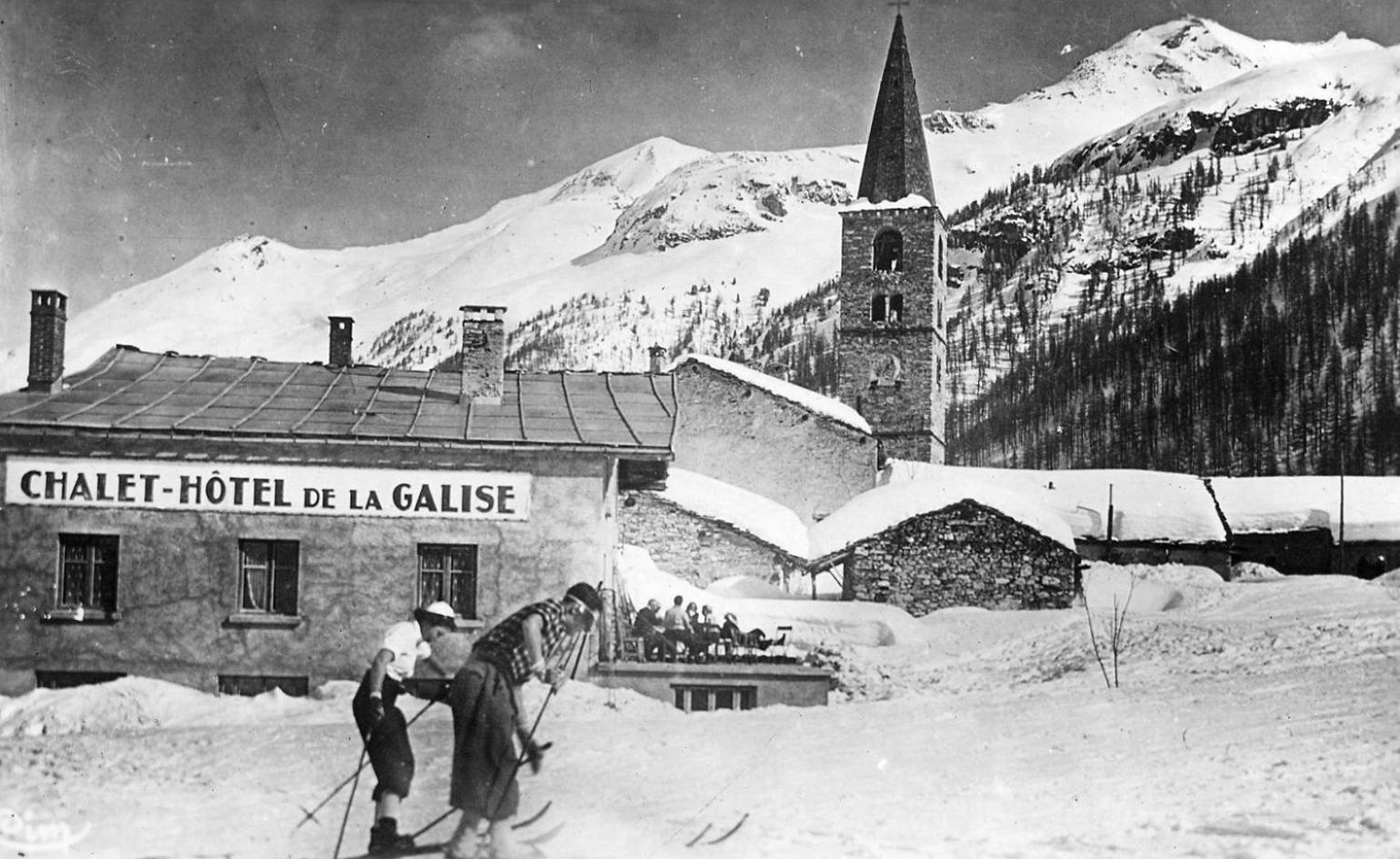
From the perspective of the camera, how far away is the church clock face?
138 ft

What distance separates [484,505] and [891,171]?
1227 inches

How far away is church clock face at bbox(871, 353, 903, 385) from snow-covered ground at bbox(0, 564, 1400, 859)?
2661 centimetres

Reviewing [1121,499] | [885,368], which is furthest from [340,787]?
[885,368]

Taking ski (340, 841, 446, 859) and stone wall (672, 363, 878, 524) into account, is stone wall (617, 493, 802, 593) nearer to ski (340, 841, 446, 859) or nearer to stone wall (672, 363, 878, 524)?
stone wall (672, 363, 878, 524)

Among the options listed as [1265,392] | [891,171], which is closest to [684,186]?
[1265,392]

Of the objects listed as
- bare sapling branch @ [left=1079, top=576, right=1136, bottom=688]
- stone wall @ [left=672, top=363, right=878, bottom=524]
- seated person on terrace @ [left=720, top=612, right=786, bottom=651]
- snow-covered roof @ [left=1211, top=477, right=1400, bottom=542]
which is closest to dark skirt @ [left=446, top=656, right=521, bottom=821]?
seated person on terrace @ [left=720, top=612, right=786, bottom=651]

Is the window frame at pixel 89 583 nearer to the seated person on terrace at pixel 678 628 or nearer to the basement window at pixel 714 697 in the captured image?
the basement window at pixel 714 697

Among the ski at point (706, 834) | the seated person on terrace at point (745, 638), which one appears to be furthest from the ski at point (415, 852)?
the seated person on terrace at point (745, 638)

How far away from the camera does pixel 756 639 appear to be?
17.6m

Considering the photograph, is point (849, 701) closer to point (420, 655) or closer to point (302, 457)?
point (420, 655)

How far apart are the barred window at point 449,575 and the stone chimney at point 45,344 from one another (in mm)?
5136

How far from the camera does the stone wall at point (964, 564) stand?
2239 centimetres

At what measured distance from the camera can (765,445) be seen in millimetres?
32719

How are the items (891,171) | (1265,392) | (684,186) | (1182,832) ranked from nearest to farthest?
(1182,832) < (891,171) < (1265,392) < (684,186)
